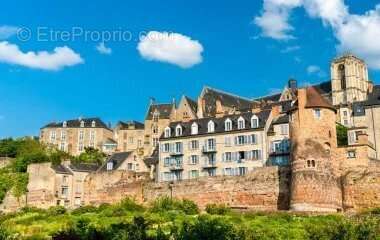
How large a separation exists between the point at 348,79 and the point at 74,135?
49465 millimetres

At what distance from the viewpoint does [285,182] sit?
58.8 meters

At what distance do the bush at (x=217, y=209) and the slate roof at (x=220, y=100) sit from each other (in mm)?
30499

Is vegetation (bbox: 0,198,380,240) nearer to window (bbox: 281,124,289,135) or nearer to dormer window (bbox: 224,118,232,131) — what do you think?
dormer window (bbox: 224,118,232,131)

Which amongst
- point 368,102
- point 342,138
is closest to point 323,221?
point 342,138

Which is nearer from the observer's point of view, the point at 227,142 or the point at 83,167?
the point at 227,142

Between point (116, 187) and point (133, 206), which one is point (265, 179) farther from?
point (116, 187)

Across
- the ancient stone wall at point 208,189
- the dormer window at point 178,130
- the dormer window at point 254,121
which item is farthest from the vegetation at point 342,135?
the dormer window at point 178,130

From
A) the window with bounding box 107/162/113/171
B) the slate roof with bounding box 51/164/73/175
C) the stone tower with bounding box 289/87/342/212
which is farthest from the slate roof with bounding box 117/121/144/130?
the stone tower with bounding box 289/87/342/212

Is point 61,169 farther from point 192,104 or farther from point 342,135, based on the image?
point 342,135

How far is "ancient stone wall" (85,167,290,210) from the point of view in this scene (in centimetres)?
5928

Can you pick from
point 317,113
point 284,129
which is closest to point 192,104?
point 284,129

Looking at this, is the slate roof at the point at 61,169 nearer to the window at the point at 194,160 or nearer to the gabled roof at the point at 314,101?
the window at the point at 194,160

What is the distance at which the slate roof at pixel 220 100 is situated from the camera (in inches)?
3568

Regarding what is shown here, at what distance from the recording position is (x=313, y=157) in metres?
56.1
